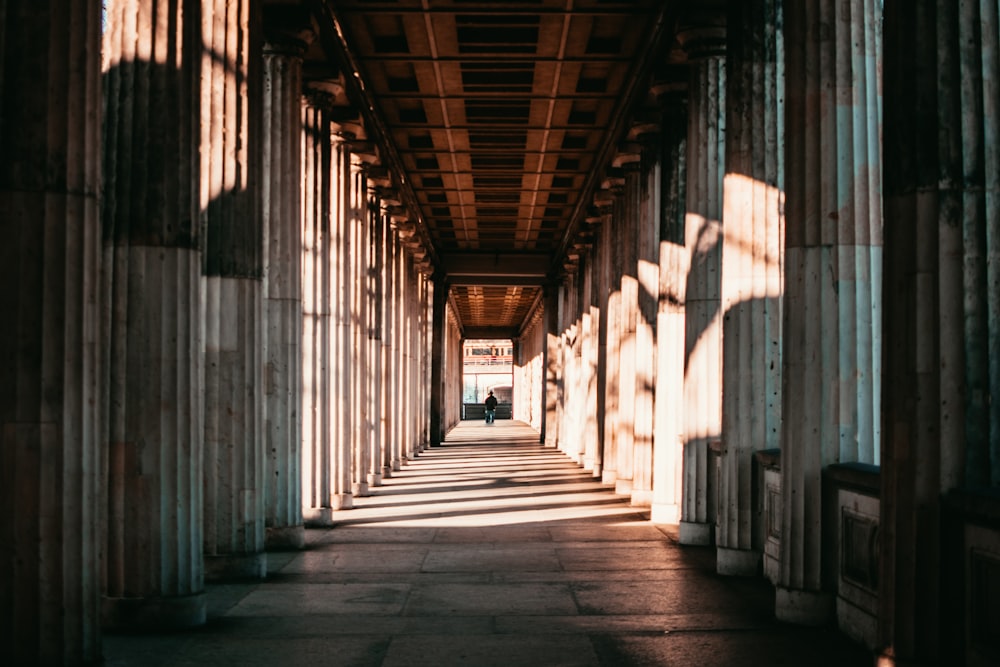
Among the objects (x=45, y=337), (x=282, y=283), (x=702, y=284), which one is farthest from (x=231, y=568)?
(x=702, y=284)

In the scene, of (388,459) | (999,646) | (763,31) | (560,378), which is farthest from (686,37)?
(560,378)

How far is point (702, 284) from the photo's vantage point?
17750mm

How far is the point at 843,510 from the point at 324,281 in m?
12.2

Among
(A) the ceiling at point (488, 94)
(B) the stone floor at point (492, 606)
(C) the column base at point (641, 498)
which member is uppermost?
(A) the ceiling at point (488, 94)

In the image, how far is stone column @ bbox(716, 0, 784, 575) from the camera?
573 inches

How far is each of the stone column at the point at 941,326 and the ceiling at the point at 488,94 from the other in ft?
40.1

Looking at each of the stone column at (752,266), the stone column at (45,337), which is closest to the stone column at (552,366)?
the stone column at (752,266)

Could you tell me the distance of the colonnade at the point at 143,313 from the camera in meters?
8.41

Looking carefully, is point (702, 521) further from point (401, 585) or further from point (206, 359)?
point (206, 359)

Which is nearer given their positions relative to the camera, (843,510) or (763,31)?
(843,510)

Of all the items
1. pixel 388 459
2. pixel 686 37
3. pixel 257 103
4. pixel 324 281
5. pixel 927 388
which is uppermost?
pixel 686 37

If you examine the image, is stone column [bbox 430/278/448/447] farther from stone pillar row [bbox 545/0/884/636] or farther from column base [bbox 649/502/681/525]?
column base [bbox 649/502/681/525]

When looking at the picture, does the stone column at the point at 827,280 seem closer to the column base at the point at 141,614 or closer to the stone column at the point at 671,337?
the column base at the point at 141,614

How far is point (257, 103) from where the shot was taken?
48.8 ft
